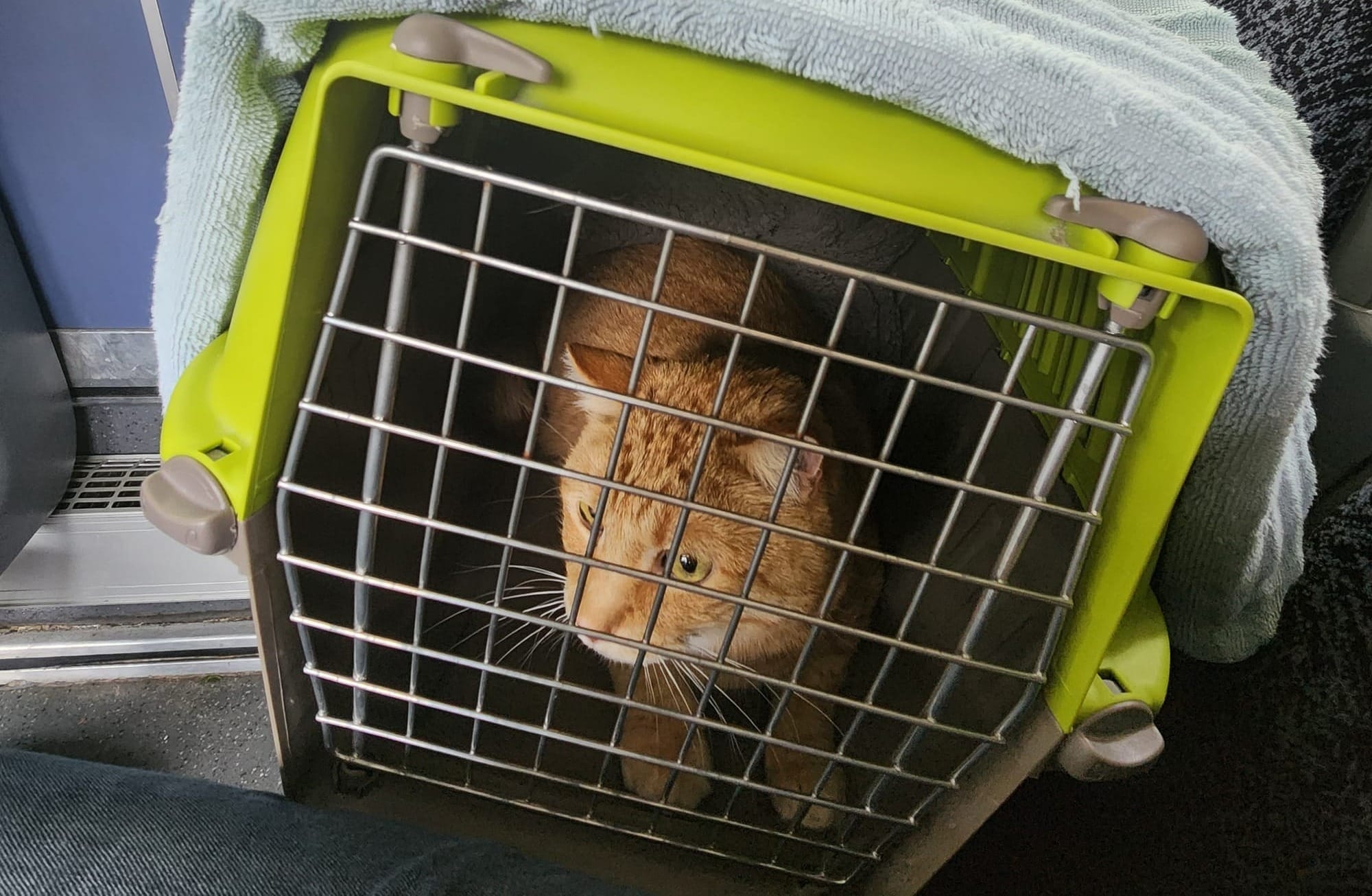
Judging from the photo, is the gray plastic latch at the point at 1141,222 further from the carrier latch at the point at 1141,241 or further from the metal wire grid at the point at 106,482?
the metal wire grid at the point at 106,482

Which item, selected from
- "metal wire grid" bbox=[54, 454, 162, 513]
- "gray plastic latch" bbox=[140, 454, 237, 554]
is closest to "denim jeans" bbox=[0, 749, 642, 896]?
"gray plastic latch" bbox=[140, 454, 237, 554]

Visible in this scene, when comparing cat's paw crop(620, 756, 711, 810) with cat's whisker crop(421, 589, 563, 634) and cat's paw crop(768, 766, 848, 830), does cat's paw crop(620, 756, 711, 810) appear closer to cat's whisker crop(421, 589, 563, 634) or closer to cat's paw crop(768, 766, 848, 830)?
cat's paw crop(768, 766, 848, 830)

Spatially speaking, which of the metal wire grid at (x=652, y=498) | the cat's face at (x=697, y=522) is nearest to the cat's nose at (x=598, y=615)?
the cat's face at (x=697, y=522)

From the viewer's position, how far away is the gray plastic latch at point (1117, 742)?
62cm

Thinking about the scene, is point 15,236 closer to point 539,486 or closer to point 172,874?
point 539,486

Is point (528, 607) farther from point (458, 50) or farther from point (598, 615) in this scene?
point (458, 50)

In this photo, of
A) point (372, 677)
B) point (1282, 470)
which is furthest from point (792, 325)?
point (372, 677)

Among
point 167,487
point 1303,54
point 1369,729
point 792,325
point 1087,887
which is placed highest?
point 1303,54

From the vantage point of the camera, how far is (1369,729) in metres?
1.01

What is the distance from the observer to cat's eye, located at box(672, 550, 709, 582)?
0.86 m

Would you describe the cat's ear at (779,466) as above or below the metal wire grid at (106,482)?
above

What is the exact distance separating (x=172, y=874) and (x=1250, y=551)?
876mm

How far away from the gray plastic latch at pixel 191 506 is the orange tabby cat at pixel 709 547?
1.04 ft

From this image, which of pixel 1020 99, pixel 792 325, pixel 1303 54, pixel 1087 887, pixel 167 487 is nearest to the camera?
pixel 1020 99
